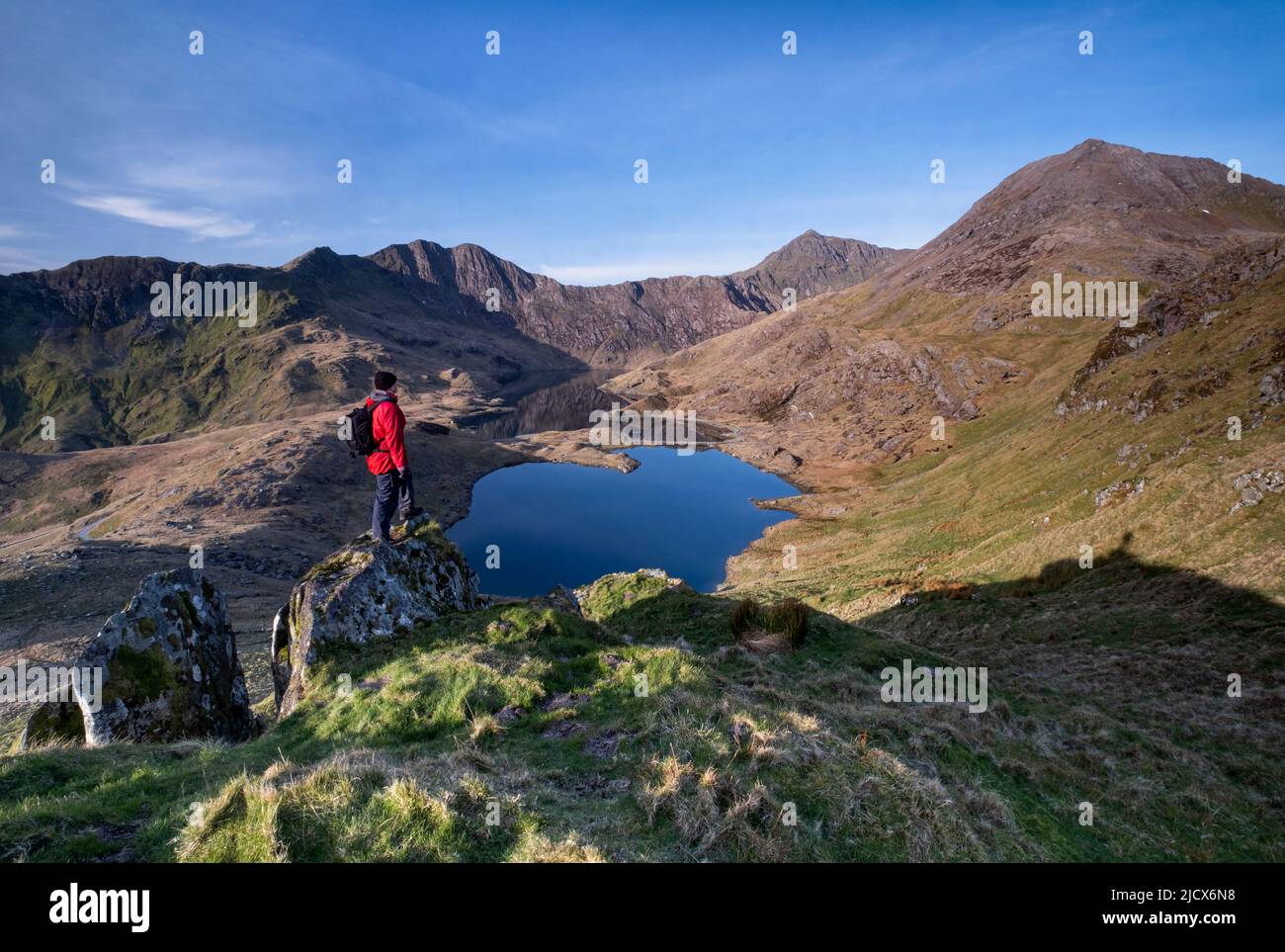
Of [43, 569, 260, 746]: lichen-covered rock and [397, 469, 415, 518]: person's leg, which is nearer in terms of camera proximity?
[43, 569, 260, 746]: lichen-covered rock

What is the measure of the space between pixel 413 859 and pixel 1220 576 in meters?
35.1

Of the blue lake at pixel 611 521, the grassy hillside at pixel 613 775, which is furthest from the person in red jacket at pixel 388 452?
the blue lake at pixel 611 521

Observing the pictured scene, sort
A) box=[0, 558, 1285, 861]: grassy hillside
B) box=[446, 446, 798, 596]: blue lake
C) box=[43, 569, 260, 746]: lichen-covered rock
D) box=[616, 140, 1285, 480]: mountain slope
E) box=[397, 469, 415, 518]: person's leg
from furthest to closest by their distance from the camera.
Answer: box=[616, 140, 1285, 480]: mountain slope < box=[446, 446, 798, 596]: blue lake < box=[397, 469, 415, 518]: person's leg < box=[43, 569, 260, 746]: lichen-covered rock < box=[0, 558, 1285, 861]: grassy hillside

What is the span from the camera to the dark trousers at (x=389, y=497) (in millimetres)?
17406

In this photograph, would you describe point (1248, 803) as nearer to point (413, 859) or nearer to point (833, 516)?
→ point (413, 859)

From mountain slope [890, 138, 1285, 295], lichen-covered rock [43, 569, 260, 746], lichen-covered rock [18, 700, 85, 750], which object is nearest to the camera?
lichen-covered rock [18, 700, 85, 750]

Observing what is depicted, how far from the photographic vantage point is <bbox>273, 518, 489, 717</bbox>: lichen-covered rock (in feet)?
52.8

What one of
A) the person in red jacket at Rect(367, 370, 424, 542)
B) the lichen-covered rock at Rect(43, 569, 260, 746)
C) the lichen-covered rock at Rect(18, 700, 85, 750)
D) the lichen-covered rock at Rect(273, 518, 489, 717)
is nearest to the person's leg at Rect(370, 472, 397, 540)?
the person in red jacket at Rect(367, 370, 424, 542)

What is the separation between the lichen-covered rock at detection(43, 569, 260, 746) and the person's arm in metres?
8.04

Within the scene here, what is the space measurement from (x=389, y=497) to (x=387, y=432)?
283 centimetres

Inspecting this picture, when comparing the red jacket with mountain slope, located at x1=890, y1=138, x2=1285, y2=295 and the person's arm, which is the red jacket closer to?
the person's arm

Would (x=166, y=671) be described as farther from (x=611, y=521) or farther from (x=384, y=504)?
(x=611, y=521)

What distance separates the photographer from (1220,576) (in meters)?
25.5

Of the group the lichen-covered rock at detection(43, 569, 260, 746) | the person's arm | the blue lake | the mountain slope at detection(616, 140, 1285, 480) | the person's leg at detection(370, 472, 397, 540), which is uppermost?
the mountain slope at detection(616, 140, 1285, 480)
